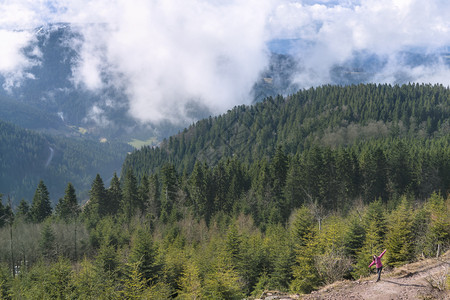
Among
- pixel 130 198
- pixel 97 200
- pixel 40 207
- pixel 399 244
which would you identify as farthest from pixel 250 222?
pixel 40 207

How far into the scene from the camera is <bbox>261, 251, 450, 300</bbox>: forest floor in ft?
61.2

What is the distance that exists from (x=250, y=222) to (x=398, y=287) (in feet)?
145

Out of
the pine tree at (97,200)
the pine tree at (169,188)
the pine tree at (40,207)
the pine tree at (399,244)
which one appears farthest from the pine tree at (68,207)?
the pine tree at (399,244)

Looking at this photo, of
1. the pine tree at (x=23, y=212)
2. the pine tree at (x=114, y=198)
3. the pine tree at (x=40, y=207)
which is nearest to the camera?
Result: the pine tree at (x=23, y=212)

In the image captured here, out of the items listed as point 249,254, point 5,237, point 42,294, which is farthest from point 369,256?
point 5,237

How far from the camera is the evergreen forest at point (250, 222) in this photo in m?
30.2

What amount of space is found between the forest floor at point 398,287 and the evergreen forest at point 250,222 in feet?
14.1

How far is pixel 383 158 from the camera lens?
250 feet

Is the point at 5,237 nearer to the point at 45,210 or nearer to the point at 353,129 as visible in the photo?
the point at 45,210

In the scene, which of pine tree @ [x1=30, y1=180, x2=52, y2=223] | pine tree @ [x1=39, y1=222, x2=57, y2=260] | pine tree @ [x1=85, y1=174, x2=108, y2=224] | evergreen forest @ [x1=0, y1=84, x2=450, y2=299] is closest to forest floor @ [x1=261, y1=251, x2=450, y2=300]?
evergreen forest @ [x1=0, y1=84, x2=450, y2=299]

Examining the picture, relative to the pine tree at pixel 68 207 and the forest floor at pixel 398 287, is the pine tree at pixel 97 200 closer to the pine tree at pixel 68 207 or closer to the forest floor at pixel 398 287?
the pine tree at pixel 68 207

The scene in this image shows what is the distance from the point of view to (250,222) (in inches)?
2505

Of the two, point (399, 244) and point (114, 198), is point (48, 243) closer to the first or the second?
point (114, 198)

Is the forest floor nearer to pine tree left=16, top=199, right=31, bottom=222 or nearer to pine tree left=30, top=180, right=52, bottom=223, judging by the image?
pine tree left=16, top=199, right=31, bottom=222
